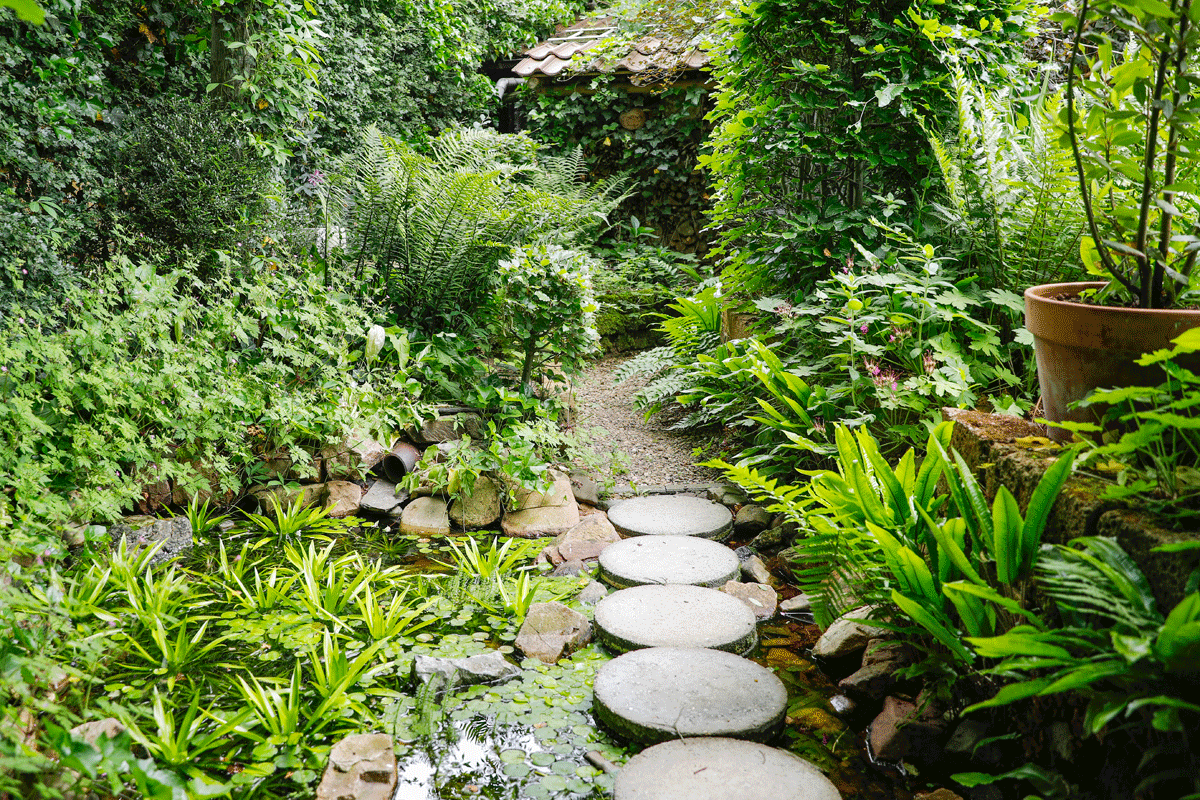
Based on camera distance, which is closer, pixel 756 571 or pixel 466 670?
pixel 466 670

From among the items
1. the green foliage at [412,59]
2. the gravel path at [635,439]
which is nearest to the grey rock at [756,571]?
the gravel path at [635,439]

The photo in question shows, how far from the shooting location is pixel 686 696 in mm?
2119

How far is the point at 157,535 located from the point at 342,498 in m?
0.86

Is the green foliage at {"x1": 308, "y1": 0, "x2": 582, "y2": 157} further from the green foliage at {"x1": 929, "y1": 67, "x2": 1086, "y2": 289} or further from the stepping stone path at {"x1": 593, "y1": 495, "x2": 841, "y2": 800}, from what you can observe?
the stepping stone path at {"x1": 593, "y1": 495, "x2": 841, "y2": 800}

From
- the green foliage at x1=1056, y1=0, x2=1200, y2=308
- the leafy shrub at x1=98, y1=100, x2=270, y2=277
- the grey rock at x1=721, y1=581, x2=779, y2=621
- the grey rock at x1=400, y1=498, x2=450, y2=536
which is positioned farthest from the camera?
the leafy shrub at x1=98, y1=100, x2=270, y2=277

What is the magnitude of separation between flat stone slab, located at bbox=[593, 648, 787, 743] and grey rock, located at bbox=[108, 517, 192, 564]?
181cm

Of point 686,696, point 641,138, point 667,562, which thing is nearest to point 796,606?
point 667,562

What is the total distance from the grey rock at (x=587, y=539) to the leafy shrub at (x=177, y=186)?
2.47 meters

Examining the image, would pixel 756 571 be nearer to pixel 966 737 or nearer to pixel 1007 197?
pixel 966 737

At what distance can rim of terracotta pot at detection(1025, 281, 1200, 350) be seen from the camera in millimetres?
1648

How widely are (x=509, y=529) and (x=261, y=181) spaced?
2.52 meters

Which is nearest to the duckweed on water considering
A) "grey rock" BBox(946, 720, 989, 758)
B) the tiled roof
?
"grey rock" BBox(946, 720, 989, 758)

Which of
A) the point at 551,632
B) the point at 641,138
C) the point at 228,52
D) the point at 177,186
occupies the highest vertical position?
the point at 228,52

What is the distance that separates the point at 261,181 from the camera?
13.9 feet
